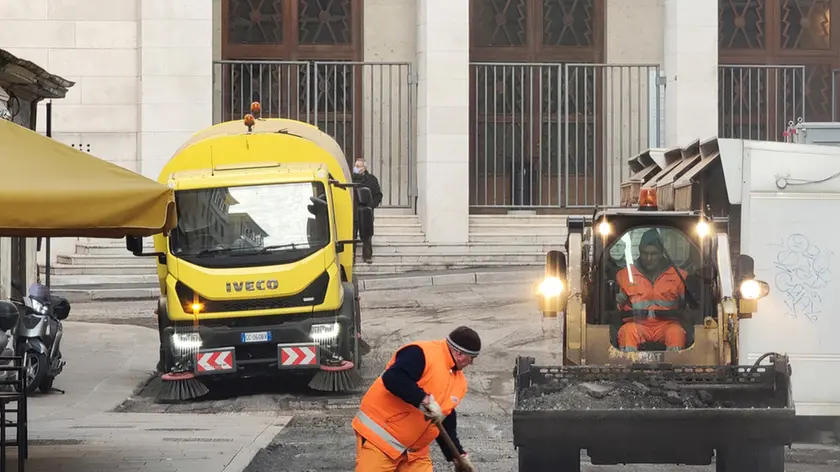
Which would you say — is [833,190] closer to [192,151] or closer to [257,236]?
[257,236]

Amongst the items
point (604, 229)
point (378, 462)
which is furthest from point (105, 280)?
point (378, 462)

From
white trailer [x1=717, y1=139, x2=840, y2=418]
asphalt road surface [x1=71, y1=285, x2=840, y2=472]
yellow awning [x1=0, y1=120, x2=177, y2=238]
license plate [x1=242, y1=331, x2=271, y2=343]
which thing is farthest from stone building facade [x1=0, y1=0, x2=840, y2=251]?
yellow awning [x1=0, y1=120, x2=177, y2=238]

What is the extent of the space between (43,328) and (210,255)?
1953mm

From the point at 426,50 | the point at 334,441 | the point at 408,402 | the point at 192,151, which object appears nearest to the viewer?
the point at 408,402

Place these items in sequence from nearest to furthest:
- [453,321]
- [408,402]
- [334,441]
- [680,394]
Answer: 1. [408,402]
2. [680,394]
3. [334,441]
4. [453,321]

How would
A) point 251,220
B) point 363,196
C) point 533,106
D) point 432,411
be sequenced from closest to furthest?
point 432,411 < point 251,220 < point 363,196 < point 533,106

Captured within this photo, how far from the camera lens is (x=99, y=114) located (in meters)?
27.7

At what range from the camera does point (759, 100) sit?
29.6 meters

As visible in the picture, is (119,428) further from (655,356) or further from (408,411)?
(408,411)

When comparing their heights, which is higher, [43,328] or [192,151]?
[192,151]

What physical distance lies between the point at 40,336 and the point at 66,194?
6237 millimetres

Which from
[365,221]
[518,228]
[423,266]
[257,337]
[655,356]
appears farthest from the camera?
[518,228]

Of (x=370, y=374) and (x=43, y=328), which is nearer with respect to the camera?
(x=43, y=328)

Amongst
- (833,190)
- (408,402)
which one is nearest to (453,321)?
(833,190)
